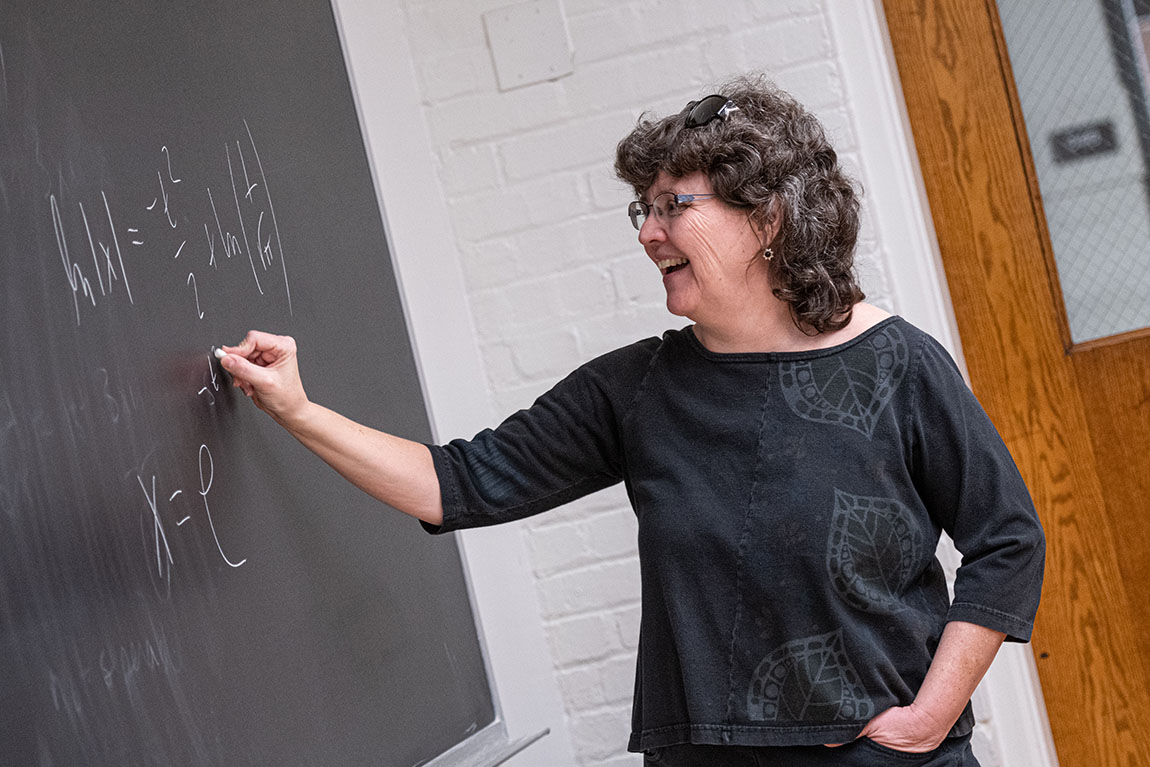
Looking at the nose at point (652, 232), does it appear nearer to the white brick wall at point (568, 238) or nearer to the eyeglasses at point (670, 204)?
the eyeglasses at point (670, 204)

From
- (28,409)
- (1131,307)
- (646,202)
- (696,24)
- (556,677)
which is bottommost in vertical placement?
(556,677)

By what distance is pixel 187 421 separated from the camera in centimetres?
123

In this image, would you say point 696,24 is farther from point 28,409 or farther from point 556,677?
point 28,409

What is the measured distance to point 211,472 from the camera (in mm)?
1260

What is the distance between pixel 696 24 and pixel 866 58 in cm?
31

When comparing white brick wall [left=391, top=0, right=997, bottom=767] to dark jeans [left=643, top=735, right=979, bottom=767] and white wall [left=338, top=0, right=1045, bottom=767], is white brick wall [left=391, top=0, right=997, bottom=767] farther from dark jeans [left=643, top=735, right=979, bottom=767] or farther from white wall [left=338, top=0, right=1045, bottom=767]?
dark jeans [left=643, top=735, right=979, bottom=767]

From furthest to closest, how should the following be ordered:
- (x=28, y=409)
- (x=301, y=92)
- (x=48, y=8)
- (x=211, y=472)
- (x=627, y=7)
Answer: (x=627, y=7) < (x=301, y=92) < (x=211, y=472) < (x=48, y=8) < (x=28, y=409)

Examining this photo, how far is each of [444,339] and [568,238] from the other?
0.30 meters

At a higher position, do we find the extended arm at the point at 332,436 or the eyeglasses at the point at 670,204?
the eyeglasses at the point at 670,204

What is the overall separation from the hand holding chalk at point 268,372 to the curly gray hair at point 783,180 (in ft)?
1.70

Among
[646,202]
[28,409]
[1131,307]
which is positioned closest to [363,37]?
[646,202]

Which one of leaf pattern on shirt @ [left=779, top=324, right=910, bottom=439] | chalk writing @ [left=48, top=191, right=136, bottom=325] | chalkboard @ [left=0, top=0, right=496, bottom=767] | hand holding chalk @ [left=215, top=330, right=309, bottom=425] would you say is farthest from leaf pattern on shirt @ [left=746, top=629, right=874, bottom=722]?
chalk writing @ [left=48, top=191, right=136, bottom=325]

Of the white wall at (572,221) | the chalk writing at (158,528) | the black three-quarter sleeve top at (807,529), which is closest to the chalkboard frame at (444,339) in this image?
the white wall at (572,221)

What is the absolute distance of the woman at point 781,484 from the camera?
1354 mm
